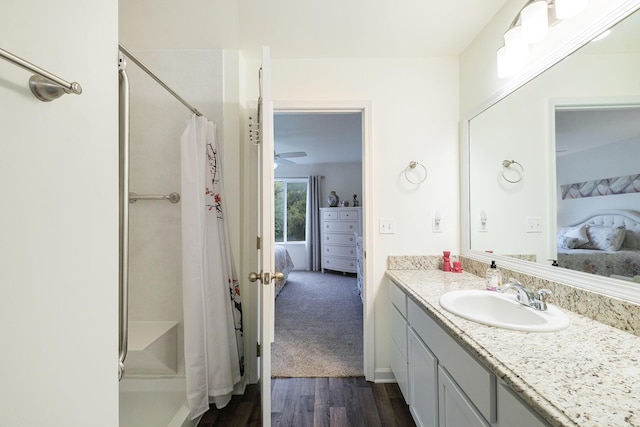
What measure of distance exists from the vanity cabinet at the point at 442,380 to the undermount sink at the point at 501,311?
15 cm

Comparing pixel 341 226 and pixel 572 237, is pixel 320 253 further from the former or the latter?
pixel 572 237

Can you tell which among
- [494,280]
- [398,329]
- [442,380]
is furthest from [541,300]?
→ [398,329]

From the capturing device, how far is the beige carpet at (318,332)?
199cm

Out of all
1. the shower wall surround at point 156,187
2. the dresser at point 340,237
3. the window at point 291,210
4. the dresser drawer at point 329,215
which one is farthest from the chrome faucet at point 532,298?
the window at point 291,210

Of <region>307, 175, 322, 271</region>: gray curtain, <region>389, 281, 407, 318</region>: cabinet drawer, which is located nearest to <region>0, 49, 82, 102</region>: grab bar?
<region>389, 281, 407, 318</region>: cabinet drawer

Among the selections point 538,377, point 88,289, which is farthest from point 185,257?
point 538,377

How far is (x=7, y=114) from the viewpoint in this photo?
423mm

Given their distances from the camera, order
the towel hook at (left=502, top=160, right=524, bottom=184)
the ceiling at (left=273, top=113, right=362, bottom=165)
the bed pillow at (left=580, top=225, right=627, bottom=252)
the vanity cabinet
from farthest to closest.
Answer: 1. the ceiling at (left=273, top=113, right=362, bottom=165)
2. the towel hook at (left=502, top=160, right=524, bottom=184)
3. the bed pillow at (left=580, top=225, right=627, bottom=252)
4. the vanity cabinet

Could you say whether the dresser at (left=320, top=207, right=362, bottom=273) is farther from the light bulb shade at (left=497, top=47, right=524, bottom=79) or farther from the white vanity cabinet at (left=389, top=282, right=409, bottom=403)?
the light bulb shade at (left=497, top=47, right=524, bottom=79)

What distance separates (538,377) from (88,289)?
1119mm

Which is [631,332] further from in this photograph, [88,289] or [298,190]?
[298,190]

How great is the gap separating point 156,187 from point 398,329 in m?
1.94

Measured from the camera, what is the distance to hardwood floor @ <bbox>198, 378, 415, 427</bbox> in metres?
1.49

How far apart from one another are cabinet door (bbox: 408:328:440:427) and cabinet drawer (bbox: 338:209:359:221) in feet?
12.7
